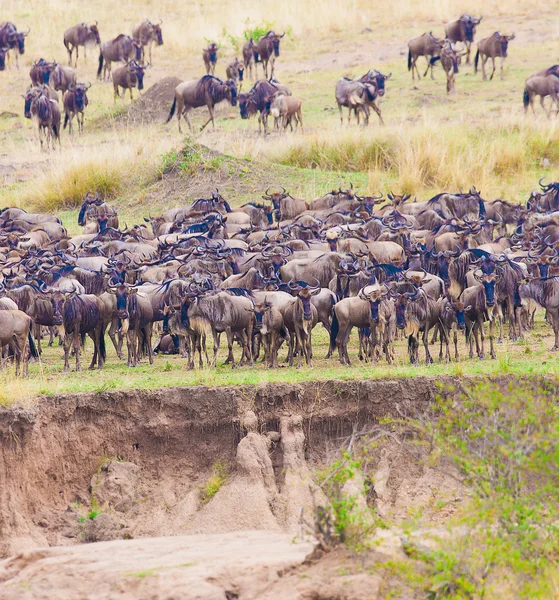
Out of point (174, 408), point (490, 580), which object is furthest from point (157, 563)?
point (174, 408)

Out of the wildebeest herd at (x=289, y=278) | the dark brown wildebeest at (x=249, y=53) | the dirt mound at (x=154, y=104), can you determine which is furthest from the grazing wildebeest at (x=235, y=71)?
the wildebeest herd at (x=289, y=278)

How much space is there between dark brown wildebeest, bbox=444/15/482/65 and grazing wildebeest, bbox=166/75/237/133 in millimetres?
8918

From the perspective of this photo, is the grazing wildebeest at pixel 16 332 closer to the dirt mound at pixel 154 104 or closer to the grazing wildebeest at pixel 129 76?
the dirt mound at pixel 154 104

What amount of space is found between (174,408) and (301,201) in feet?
38.6

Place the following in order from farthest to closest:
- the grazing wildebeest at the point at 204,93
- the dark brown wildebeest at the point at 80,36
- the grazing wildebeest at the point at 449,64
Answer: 1. the dark brown wildebeest at the point at 80,36
2. the grazing wildebeest at the point at 449,64
3. the grazing wildebeest at the point at 204,93

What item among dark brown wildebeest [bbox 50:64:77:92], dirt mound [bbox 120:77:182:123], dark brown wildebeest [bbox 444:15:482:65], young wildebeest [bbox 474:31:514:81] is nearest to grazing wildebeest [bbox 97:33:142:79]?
dark brown wildebeest [bbox 50:64:77:92]

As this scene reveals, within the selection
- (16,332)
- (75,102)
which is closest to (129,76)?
(75,102)

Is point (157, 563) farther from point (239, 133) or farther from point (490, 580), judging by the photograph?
point (239, 133)

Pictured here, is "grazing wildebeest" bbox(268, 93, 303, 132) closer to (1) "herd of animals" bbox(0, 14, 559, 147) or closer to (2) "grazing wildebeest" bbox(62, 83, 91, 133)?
(1) "herd of animals" bbox(0, 14, 559, 147)

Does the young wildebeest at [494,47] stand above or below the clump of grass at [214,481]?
above

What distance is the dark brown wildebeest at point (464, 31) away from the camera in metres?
37.5

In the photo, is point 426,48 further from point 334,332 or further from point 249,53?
point 334,332

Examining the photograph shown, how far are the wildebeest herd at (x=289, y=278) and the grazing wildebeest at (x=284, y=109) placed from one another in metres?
6.47

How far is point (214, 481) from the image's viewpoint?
14.0 meters
